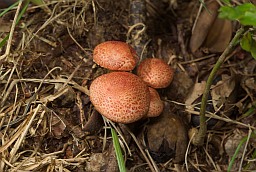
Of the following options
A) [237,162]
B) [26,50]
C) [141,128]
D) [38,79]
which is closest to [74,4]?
[26,50]

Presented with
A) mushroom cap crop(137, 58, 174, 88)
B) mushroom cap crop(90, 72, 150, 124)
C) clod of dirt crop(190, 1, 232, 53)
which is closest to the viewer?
mushroom cap crop(90, 72, 150, 124)

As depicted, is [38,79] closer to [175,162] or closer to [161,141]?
[161,141]

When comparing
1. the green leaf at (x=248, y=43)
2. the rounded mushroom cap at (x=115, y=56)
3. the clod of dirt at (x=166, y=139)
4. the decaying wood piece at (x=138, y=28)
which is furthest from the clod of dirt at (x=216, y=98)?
the green leaf at (x=248, y=43)

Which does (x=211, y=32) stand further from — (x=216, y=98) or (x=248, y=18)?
(x=248, y=18)

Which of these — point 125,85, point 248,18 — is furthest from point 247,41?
point 125,85

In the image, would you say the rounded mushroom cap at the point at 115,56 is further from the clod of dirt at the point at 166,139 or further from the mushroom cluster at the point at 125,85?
the clod of dirt at the point at 166,139

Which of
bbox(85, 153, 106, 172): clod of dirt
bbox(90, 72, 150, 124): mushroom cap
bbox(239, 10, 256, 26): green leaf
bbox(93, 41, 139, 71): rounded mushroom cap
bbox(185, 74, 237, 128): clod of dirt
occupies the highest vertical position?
bbox(239, 10, 256, 26): green leaf


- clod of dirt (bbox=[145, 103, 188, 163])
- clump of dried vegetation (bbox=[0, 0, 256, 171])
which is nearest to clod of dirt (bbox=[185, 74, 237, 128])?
clump of dried vegetation (bbox=[0, 0, 256, 171])

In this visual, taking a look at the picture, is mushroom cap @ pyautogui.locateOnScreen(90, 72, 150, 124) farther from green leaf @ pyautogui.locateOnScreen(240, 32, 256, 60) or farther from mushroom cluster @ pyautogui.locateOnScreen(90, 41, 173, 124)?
green leaf @ pyautogui.locateOnScreen(240, 32, 256, 60)
